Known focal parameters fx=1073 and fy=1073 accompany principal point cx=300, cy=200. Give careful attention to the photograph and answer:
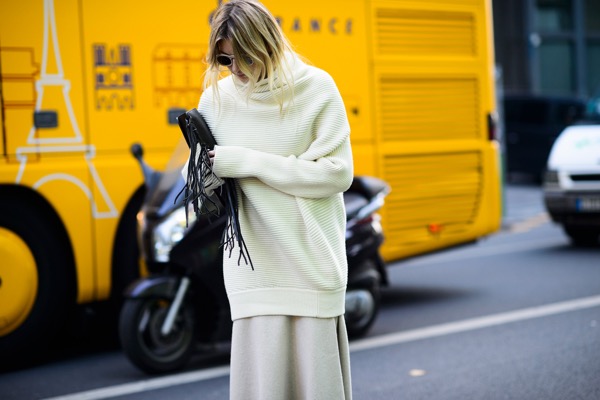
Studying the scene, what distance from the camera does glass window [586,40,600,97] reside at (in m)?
30.9

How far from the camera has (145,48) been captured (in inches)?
288

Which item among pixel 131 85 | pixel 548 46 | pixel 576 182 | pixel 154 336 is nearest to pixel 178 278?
pixel 154 336

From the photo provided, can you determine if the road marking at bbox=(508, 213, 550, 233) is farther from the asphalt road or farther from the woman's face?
the woman's face

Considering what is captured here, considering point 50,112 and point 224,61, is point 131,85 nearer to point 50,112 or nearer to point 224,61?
point 50,112

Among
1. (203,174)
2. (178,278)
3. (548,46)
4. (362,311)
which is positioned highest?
(548,46)

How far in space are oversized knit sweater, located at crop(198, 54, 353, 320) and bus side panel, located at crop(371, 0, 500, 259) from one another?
498 cm

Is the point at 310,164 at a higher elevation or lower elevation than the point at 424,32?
lower

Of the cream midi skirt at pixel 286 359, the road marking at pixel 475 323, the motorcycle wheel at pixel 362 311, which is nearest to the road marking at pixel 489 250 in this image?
the road marking at pixel 475 323

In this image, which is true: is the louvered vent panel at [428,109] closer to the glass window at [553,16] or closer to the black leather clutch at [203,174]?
the black leather clutch at [203,174]

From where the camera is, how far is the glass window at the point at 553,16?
29.5 metres

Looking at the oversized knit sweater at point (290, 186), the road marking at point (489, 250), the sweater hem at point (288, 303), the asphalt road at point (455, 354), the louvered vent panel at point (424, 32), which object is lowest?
the asphalt road at point (455, 354)

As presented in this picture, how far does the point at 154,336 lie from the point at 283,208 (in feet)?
10.3

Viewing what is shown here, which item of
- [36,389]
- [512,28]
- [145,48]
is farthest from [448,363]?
[512,28]

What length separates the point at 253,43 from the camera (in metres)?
3.30
